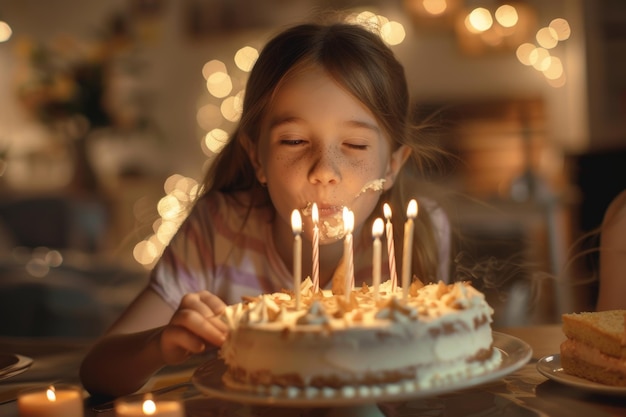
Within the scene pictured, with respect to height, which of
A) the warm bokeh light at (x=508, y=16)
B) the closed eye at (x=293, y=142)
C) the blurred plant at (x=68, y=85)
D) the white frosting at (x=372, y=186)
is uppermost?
the warm bokeh light at (x=508, y=16)

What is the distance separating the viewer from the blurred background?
4.33 metres

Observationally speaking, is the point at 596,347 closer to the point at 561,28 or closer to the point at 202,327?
the point at 202,327

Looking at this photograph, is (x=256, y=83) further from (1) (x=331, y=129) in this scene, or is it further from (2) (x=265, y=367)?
(2) (x=265, y=367)

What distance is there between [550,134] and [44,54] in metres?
3.34

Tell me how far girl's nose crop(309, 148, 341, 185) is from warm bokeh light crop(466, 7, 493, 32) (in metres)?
4.54

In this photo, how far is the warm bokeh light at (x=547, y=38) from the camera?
5.82m

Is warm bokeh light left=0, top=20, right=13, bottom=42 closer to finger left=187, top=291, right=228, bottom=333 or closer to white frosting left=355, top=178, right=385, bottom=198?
white frosting left=355, top=178, right=385, bottom=198

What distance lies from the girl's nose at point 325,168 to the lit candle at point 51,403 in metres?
0.54

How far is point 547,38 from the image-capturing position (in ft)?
19.1

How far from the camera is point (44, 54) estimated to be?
4.14 metres

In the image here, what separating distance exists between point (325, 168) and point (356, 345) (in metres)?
0.47

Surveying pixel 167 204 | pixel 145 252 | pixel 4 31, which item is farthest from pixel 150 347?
pixel 4 31

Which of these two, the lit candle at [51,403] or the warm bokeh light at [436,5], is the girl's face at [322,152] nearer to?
the lit candle at [51,403]

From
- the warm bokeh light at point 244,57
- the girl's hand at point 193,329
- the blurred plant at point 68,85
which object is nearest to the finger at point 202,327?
the girl's hand at point 193,329
